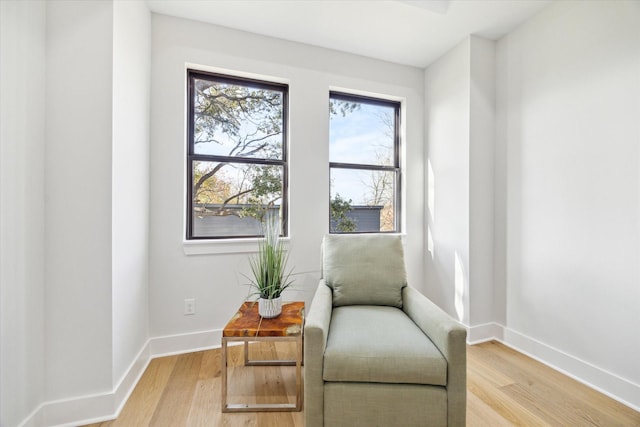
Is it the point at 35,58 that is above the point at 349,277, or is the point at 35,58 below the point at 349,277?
above

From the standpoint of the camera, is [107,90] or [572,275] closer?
[107,90]

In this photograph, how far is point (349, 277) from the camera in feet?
6.08

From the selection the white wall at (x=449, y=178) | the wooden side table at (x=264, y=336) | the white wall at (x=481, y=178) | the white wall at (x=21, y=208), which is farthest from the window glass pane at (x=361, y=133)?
the white wall at (x=21, y=208)

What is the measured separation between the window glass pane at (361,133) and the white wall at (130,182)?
59.7 inches

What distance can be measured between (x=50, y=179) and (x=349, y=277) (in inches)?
66.2

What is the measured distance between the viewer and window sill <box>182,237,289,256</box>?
215 cm

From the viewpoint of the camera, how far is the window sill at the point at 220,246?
7.06 ft

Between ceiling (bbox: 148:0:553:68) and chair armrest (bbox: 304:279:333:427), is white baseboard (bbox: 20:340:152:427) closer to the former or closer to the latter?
chair armrest (bbox: 304:279:333:427)

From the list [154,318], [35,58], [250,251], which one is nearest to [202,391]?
[154,318]

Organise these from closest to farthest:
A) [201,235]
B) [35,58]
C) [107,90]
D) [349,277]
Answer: [35,58]
[107,90]
[349,277]
[201,235]

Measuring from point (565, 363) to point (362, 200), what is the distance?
190 cm

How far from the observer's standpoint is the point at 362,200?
9.21 ft

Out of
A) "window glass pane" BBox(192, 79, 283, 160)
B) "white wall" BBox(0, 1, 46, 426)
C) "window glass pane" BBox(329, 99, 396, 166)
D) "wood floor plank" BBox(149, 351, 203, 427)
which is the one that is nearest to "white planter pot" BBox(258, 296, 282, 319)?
"wood floor plank" BBox(149, 351, 203, 427)

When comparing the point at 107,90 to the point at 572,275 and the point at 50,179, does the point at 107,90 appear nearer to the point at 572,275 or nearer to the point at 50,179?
the point at 50,179
